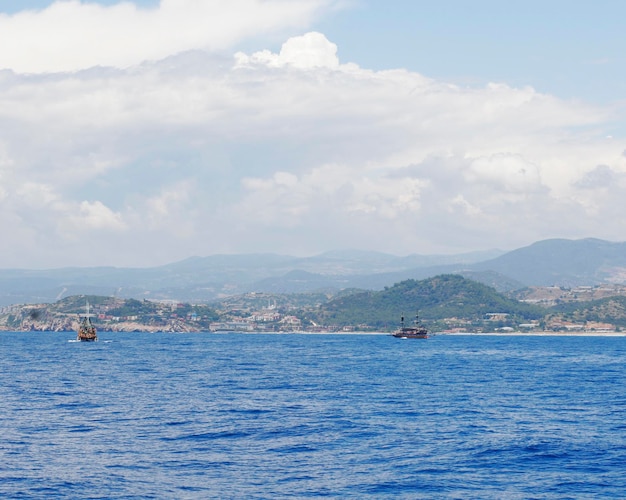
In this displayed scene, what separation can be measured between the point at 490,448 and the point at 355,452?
13207mm

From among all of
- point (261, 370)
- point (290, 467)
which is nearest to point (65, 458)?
point (290, 467)

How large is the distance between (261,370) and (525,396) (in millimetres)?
65700

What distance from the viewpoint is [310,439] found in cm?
8394

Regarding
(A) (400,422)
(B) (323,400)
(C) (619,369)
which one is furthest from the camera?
(C) (619,369)

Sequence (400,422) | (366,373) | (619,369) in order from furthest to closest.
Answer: (619,369)
(366,373)
(400,422)

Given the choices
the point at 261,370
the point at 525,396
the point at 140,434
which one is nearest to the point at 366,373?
the point at 261,370

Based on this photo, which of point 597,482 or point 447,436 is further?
point 447,436

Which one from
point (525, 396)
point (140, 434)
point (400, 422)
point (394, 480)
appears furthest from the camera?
point (525, 396)

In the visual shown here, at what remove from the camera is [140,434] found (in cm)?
8569

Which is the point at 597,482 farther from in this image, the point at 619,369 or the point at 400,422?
the point at 619,369

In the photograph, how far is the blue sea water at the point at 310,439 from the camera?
65.2m

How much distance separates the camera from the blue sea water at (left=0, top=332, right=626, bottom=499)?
214 ft

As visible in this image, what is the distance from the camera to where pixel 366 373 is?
560ft

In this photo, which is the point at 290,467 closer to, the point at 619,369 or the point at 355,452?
the point at 355,452
